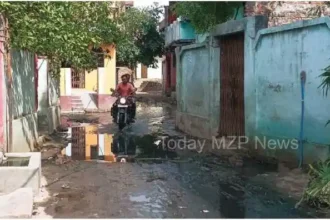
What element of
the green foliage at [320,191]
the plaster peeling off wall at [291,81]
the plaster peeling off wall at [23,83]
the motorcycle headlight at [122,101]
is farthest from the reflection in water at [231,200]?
the motorcycle headlight at [122,101]

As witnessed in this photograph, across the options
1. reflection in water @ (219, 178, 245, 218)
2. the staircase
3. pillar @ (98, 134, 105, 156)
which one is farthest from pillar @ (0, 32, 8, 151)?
the staircase

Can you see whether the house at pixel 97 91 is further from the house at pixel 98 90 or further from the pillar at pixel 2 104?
the pillar at pixel 2 104

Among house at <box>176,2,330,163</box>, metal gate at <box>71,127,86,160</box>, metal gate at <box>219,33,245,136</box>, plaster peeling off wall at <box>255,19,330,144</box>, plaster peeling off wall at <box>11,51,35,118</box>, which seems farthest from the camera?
metal gate at <box>219,33,245,136</box>

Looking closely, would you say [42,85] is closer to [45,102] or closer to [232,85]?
[45,102]

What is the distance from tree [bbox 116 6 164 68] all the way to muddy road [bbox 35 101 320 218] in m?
22.7

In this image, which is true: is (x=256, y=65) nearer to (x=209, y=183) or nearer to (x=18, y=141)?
(x=209, y=183)

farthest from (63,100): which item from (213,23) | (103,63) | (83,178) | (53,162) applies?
(83,178)

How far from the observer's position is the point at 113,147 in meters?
11.0

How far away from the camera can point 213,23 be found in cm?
1236

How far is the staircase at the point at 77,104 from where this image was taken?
905 inches

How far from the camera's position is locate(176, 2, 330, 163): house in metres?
7.59

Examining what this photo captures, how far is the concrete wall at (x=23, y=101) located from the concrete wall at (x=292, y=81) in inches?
179

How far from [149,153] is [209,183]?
10.6 ft

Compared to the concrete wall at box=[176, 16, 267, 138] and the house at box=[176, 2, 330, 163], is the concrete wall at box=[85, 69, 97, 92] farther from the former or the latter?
the house at box=[176, 2, 330, 163]
